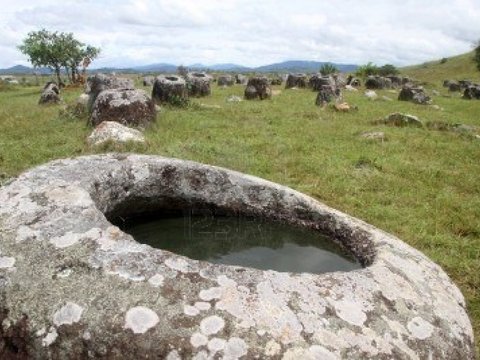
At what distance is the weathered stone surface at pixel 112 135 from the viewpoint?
14.7m

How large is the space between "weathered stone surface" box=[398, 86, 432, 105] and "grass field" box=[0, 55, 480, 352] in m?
13.5

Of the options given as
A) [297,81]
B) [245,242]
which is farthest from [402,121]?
[297,81]

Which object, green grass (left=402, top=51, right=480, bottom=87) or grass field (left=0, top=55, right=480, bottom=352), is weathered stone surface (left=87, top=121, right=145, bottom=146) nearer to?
grass field (left=0, top=55, right=480, bottom=352)

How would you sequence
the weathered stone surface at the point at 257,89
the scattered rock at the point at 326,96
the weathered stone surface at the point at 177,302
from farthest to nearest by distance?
the weathered stone surface at the point at 257,89 → the scattered rock at the point at 326,96 → the weathered stone surface at the point at 177,302

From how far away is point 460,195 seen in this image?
42.6 feet

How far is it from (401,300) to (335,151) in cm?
1209

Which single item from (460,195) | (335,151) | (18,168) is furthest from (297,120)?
(18,168)

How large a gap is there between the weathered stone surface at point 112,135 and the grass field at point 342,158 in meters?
0.36

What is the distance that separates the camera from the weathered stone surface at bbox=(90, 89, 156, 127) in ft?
59.4

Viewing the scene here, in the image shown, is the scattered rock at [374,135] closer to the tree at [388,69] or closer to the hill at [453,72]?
the hill at [453,72]

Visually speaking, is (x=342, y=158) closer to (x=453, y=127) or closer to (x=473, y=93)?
(x=453, y=127)

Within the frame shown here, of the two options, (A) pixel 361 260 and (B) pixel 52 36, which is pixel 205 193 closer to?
(A) pixel 361 260

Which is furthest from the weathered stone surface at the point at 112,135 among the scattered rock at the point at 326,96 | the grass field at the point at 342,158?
the scattered rock at the point at 326,96

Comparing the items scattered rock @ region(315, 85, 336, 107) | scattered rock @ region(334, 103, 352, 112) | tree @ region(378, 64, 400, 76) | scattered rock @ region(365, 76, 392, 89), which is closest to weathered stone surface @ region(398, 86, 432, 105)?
scattered rock @ region(315, 85, 336, 107)
